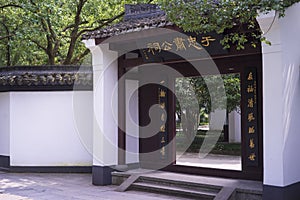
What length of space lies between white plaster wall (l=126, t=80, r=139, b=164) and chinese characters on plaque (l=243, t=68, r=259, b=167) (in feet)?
8.82

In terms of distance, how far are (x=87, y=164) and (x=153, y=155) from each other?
1.93 m

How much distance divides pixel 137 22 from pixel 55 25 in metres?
4.56

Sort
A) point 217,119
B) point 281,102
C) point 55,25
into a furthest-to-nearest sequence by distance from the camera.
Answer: point 217,119, point 55,25, point 281,102

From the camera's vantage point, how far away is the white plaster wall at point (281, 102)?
552 cm

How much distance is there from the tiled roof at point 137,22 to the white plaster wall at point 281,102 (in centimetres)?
179

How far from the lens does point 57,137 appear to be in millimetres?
9656

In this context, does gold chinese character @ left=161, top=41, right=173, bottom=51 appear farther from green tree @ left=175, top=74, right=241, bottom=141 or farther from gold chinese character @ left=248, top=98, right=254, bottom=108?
green tree @ left=175, top=74, right=241, bottom=141

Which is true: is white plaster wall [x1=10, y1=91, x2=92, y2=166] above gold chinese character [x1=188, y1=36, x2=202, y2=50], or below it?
below

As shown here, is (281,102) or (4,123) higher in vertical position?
(281,102)

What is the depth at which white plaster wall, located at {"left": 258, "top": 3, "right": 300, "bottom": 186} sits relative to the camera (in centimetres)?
552

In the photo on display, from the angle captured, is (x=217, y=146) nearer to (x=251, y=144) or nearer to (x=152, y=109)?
(x=152, y=109)

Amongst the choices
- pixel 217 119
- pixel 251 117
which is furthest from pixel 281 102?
pixel 217 119

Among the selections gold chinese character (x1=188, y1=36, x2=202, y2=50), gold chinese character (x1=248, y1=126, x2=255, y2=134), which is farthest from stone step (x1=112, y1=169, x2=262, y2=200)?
gold chinese character (x1=188, y1=36, x2=202, y2=50)

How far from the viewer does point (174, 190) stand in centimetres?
689
